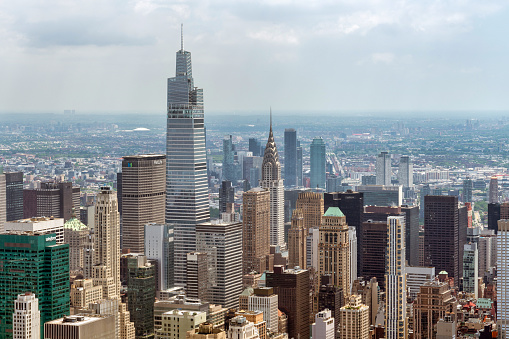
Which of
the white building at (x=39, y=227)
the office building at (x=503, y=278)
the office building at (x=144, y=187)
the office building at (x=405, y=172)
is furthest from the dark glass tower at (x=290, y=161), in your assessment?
the white building at (x=39, y=227)

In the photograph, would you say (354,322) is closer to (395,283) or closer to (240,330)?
(395,283)

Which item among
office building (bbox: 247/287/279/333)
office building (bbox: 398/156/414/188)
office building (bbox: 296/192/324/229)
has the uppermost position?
office building (bbox: 398/156/414/188)

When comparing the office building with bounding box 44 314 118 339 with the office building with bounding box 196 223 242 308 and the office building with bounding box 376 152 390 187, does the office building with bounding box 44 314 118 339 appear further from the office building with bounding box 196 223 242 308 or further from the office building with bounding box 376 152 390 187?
the office building with bounding box 376 152 390 187

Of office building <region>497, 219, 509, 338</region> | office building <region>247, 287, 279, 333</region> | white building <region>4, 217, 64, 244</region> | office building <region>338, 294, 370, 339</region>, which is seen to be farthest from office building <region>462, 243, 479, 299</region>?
white building <region>4, 217, 64, 244</region>

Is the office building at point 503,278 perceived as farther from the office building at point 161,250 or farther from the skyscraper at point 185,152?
the skyscraper at point 185,152

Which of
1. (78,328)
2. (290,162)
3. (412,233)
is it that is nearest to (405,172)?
(290,162)

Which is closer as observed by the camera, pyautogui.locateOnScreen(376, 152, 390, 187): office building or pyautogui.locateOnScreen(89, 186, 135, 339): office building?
pyautogui.locateOnScreen(89, 186, 135, 339): office building

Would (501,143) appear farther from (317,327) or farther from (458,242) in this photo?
(317,327)

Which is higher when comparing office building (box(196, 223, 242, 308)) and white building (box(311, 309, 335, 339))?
office building (box(196, 223, 242, 308))
